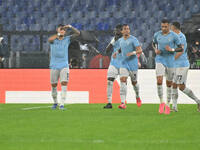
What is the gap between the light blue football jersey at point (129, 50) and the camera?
11094 millimetres

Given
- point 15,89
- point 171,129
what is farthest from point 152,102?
point 171,129

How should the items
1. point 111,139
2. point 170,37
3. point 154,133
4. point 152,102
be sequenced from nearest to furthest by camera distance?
point 111,139 < point 154,133 < point 170,37 < point 152,102

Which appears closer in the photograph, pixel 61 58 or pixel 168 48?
pixel 168 48

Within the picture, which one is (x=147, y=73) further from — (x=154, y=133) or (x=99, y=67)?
(x=154, y=133)

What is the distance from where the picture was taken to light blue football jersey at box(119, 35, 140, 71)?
11094mm

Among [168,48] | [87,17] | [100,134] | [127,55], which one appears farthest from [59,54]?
[87,17]

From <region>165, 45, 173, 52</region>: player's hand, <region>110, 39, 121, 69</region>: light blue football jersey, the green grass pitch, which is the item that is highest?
<region>165, 45, 173, 52</region>: player's hand

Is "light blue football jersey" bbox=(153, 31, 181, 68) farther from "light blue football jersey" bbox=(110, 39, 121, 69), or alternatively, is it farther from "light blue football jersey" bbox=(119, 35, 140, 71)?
"light blue football jersey" bbox=(110, 39, 121, 69)

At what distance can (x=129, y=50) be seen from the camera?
36.7 ft

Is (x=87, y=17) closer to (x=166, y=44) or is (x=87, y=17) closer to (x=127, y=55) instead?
(x=127, y=55)

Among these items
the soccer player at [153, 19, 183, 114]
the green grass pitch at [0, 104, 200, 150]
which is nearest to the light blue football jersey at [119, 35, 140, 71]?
the soccer player at [153, 19, 183, 114]

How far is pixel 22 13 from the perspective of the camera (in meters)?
19.5

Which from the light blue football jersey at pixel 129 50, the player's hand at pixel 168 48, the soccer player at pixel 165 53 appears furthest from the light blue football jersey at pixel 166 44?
the light blue football jersey at pixel 129 50

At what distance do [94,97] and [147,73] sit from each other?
165 cm
